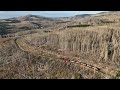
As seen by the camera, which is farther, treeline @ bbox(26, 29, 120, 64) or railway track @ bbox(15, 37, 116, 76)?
treeline @ bbox(26, 29, 120, 64)

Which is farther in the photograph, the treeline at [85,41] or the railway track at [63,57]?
the treeline at [85,41]

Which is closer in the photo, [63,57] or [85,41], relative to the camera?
[63,57]
